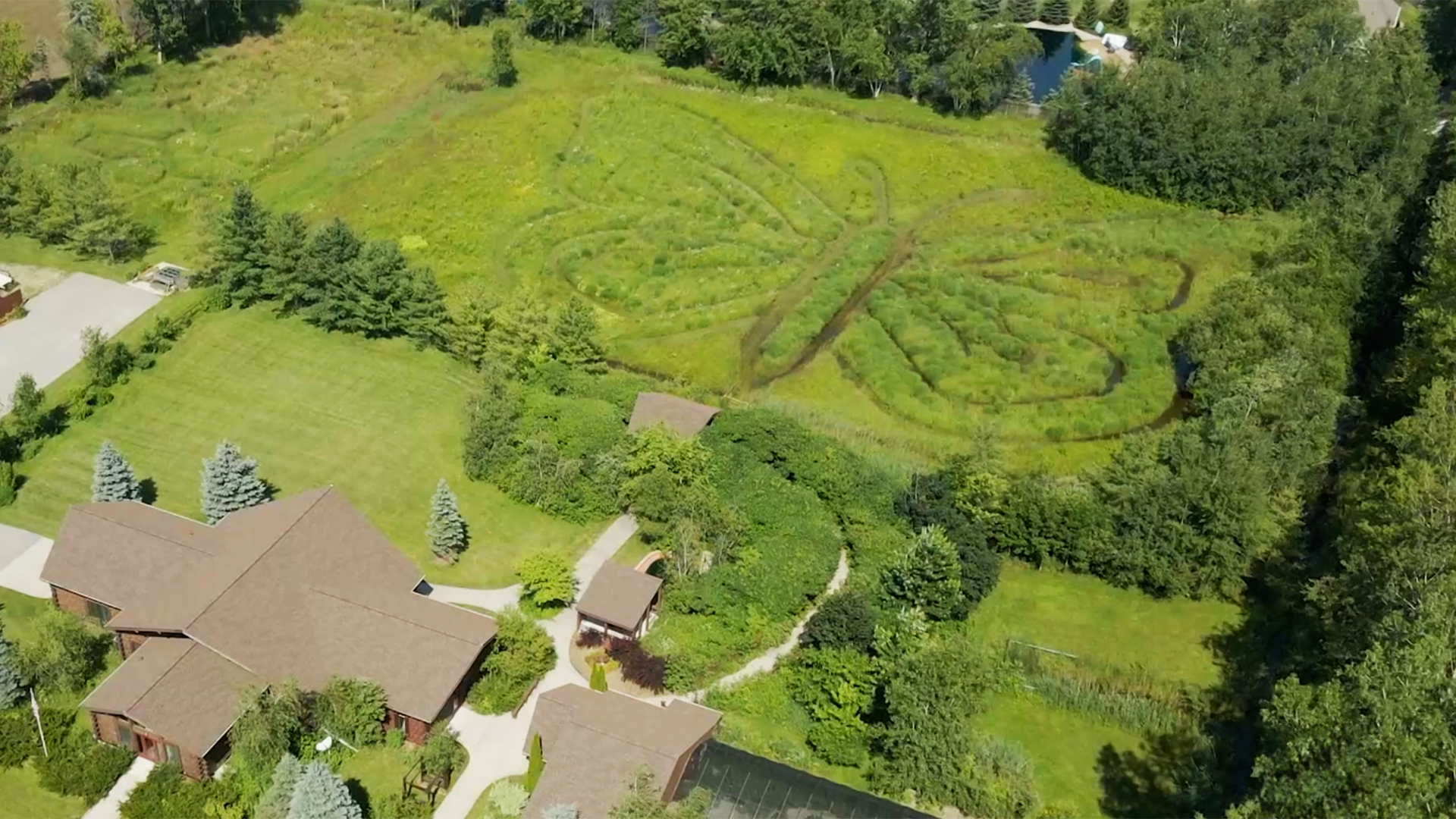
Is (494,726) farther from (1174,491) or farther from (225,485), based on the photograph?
(1174,491)

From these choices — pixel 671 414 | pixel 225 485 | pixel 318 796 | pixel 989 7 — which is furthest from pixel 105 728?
pixel 989 7

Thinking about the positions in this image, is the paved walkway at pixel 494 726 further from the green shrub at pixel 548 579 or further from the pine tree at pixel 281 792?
the pine tree at pixel 281 792

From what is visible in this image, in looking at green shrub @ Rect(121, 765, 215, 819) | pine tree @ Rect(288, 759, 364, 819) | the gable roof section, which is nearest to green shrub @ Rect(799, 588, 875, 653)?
pine tree @ Rect(288, 759, 364, 819)

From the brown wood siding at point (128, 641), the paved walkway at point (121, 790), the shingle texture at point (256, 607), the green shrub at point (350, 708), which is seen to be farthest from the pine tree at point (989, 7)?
the paved walkway at point (121, 790)

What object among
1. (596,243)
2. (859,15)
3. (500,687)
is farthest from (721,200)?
(500,687)

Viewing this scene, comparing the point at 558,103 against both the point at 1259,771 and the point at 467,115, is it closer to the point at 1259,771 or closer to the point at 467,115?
the point at 467,115
